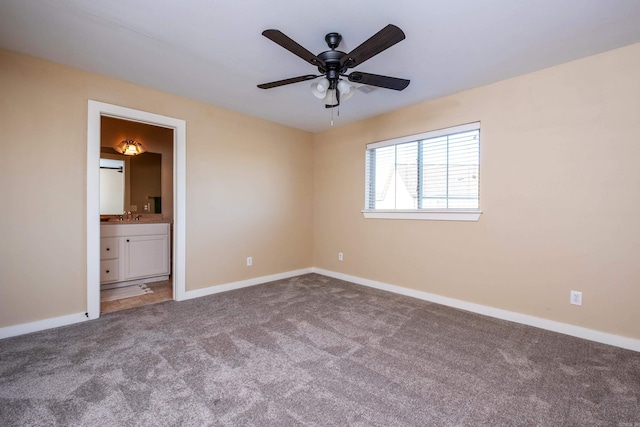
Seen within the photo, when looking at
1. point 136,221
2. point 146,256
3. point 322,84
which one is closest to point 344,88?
point 322,84

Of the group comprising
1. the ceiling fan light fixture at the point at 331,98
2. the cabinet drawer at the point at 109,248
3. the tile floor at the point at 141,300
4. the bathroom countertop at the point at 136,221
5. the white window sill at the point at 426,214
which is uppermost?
the ceiling fan light fixture at the point at 331,98

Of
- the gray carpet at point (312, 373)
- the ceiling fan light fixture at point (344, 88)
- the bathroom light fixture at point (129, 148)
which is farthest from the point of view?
the bathroom light fixture at point (129, 148)

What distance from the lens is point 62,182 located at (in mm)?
2580

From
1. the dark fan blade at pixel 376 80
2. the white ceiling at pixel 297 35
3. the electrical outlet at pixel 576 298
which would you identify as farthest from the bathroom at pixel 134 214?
the electrical outlet at pixel 576 298

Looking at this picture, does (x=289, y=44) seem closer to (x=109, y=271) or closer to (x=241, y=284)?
(x=241, y=284)

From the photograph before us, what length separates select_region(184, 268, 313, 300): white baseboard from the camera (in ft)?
11.2

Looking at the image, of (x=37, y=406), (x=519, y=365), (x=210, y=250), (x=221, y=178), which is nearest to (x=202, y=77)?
(x=221, y=178)

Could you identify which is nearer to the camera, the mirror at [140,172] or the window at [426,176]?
the window at [426,176]

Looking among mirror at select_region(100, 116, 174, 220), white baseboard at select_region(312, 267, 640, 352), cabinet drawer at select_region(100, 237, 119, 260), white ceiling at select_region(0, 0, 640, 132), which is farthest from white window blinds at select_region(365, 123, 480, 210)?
cabinet drawer at select_region(100, 237, 119, 260)

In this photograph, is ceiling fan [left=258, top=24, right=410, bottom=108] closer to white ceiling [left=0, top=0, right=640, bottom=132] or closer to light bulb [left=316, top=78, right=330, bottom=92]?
light bulb [left=316, top=78, right=330, bottom=92]

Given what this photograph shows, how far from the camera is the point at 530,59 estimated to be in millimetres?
2389

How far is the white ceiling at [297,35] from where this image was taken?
1807 mm

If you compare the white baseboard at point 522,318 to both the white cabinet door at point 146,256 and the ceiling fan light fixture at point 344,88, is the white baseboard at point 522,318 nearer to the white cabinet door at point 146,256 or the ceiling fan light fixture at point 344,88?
the ceiling fan light fixture at point 344,88

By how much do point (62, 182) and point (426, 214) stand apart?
367 centimetres
